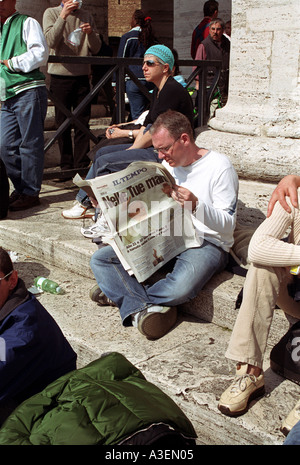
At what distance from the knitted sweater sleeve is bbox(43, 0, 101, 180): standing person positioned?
3652 millimetres

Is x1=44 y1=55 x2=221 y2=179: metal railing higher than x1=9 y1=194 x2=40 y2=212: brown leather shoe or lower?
higher

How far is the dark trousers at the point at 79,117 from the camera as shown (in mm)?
6043

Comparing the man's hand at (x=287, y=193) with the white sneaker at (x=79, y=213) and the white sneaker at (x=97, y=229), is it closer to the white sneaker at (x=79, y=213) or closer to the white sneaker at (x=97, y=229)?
the white sneaker at (x=97, y=229)

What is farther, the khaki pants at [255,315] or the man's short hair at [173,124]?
the man's short hair at [173,124]

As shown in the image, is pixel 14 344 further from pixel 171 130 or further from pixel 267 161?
pixel 267 161

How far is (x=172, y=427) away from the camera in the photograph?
184 centimetres

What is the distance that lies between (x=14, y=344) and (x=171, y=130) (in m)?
1.52

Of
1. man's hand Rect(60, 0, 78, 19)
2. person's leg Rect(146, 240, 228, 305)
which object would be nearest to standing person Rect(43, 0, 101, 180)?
man's hand Rect(60, 0, 78, 19)

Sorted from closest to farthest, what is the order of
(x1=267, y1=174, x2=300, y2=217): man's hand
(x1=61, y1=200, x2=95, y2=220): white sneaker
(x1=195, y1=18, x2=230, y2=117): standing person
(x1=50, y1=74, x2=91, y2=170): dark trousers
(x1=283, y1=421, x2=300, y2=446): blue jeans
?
(x1=283, y1=421, x2=300, y2=446): blue jeans → (x1=267, y1=174, x2=300, y2=217): man's hand → (x1=61, y1=200, x2=95, y2=220): white sneaker → (x1=50, y1=74, x2=91, y2=170): dark trousers → (x1=195, y1=18, x2=230, y2=117): standing person

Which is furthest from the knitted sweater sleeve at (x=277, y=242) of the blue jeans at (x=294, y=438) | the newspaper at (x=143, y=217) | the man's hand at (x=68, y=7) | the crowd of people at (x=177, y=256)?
the man's hand at (x=68, y=7)

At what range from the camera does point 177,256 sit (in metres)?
3.35

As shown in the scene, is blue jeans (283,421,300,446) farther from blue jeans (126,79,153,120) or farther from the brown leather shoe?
blue jeans (126,79,153,120)

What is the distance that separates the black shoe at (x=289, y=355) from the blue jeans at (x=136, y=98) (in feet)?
14.0

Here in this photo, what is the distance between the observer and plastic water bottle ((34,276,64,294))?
3.88m
